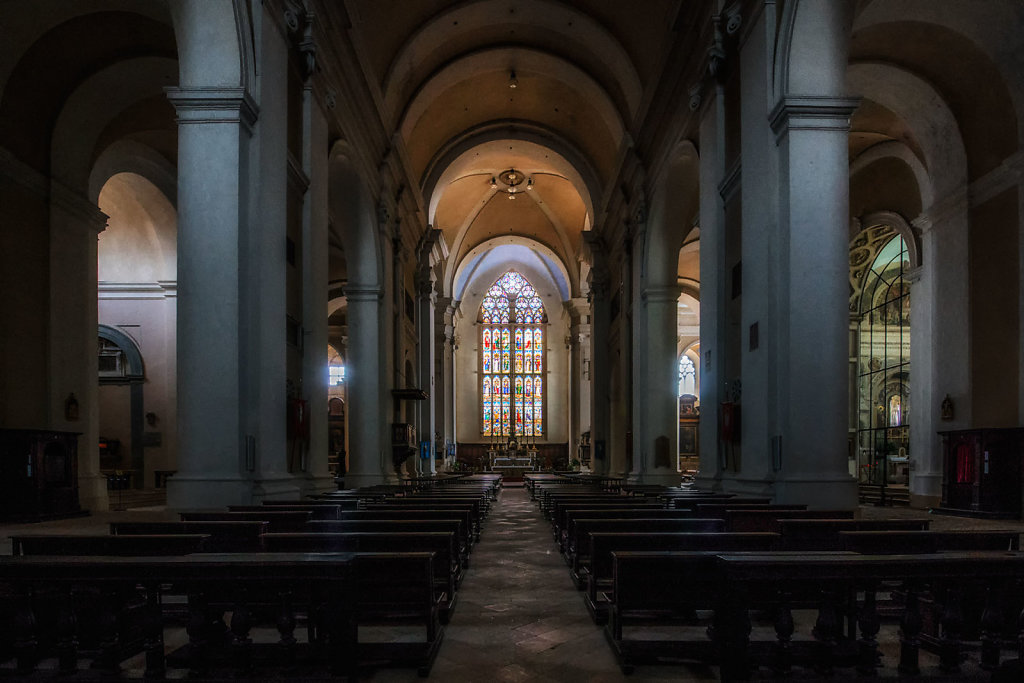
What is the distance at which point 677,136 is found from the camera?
14203 mm

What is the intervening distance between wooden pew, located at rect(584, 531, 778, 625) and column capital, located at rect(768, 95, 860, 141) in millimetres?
5047

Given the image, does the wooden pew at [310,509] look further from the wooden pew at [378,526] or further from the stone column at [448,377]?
the stone column at [448,377]

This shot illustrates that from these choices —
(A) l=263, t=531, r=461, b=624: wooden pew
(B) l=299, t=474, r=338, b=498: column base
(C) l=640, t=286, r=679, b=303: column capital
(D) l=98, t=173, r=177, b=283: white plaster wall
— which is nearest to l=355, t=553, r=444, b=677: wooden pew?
(A) l=263, t=531, r=461, b=624: wooden pew

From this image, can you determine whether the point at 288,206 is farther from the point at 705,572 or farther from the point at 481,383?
the point at 481,383

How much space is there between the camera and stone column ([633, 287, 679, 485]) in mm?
16281

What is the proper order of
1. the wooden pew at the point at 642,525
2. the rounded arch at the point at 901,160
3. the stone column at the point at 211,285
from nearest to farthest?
the wooden pew at the point at 642,525, the stone column at the point at 211,285, the rounded arch at the point at 901,160

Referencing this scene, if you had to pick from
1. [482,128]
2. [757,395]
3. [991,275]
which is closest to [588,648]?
[757,395]

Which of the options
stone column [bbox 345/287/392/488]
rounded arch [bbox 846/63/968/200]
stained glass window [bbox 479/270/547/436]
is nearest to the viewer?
rounded arch [bbox 846/63/968/200]

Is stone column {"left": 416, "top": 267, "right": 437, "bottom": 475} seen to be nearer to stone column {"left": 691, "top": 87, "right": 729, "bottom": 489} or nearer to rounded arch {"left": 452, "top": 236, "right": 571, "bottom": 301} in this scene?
rounded arch {"left": 452, "top": 236, "right": 571, "bottom": 301}

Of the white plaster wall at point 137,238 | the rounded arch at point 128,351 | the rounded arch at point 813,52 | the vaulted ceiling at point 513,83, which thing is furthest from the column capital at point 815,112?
the rounded arch at point 128,351

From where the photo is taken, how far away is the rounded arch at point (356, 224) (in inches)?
617

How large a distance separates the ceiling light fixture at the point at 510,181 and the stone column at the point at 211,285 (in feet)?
70.7

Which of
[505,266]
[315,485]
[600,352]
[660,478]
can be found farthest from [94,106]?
[505,266]

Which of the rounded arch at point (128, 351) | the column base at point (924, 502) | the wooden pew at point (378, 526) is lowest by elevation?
the column base at point (924, 502)
